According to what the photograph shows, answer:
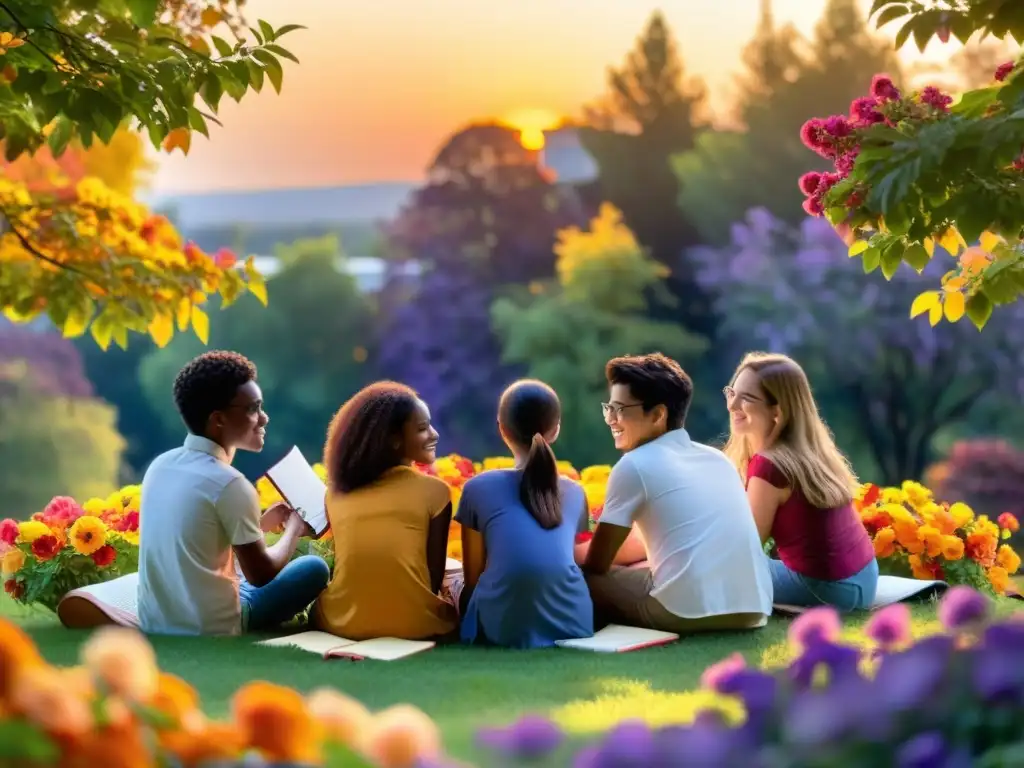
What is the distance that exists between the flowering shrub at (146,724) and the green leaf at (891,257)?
310cm

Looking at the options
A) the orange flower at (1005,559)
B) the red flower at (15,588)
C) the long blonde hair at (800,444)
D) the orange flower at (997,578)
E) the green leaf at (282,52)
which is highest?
the green leaf at (282,52)

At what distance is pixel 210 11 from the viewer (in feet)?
17.4

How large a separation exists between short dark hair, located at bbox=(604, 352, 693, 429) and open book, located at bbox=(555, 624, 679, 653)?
2.95ft

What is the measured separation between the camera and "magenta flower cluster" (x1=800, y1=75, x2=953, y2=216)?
421cm

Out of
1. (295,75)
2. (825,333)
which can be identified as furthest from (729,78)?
(295,75)

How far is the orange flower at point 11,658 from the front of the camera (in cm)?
190

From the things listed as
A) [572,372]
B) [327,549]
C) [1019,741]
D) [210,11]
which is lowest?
[1019,741]

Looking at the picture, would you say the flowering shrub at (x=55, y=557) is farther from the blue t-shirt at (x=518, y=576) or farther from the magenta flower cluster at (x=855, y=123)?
the magenta flower cluster at (x=855, y=123)

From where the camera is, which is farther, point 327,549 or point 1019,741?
point 327,549

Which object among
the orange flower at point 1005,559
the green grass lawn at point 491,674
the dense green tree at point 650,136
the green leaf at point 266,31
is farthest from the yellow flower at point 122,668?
the dense green tree at point 650,136

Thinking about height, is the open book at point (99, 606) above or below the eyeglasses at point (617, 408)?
below

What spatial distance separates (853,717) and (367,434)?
12.7ft

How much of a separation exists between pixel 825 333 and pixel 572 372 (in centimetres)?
511

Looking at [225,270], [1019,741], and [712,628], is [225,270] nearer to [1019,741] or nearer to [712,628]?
[712,628]
